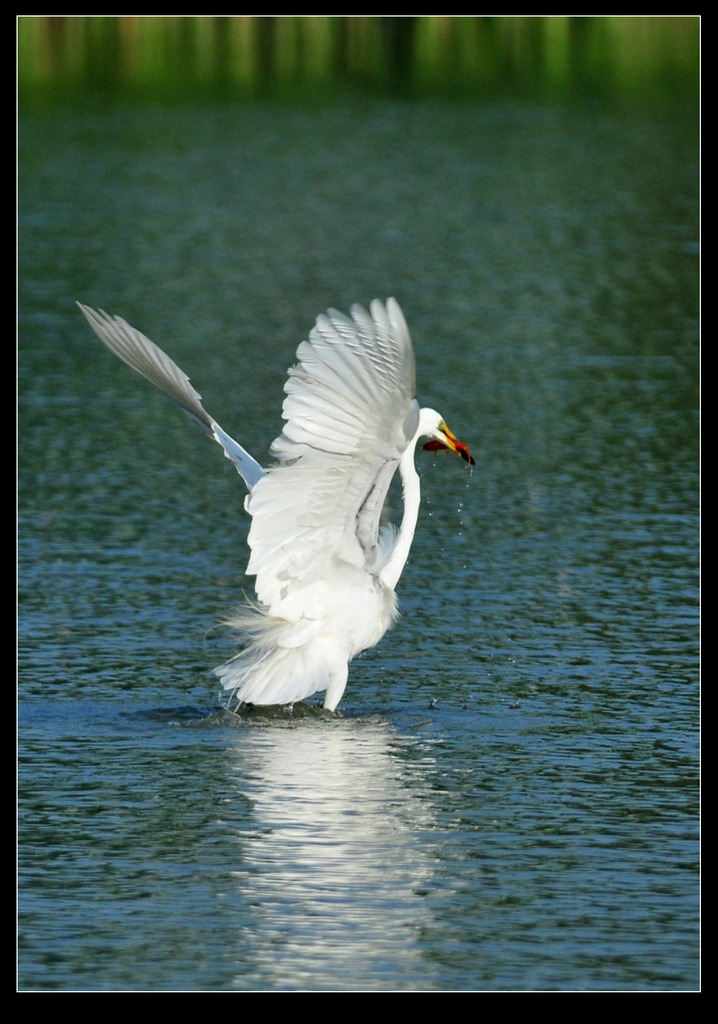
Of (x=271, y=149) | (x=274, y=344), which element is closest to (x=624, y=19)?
(x=271, y=149)

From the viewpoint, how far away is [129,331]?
38.7 feet

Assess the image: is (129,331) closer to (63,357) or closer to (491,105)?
(63,357)

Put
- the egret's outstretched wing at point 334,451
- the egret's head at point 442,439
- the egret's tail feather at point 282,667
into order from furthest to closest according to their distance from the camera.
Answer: the egret's head at point 442,439
the egret's tail feather at point 282,667
the egret's outstretched wing at point 334,451

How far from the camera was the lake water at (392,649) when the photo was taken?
855 centimetres

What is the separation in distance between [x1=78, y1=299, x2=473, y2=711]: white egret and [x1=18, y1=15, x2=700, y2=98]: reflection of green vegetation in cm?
3415

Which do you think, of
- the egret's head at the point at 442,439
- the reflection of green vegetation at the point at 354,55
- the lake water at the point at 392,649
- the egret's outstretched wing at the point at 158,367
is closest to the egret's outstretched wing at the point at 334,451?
the egret's outstretched wing at the point at 158,367

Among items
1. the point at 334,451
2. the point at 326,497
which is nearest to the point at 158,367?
the point at 326,497

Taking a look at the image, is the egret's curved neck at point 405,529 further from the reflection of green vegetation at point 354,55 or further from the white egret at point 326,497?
the reflection of green vegetation at point 354,55

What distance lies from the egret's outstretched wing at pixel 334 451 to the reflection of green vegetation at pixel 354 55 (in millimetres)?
34740

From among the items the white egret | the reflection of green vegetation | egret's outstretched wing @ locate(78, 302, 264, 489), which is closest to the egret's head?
the white egret

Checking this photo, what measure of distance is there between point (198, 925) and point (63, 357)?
14.2 meters

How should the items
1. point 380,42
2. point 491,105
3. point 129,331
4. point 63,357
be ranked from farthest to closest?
point 380,42
point 491,105
point 63,357
point 129,331

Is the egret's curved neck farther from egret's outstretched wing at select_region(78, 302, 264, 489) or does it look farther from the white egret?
egret's outstretched wing at select_region(78, 302, 264, 489)

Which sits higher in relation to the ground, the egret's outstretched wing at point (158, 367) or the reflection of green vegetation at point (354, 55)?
the egret's outstretched wing at point (158, 367)
